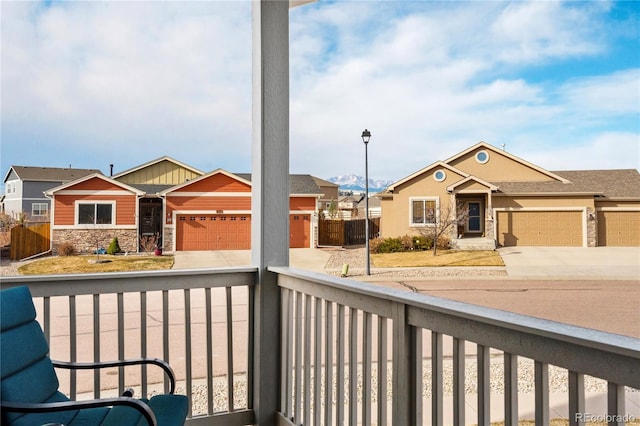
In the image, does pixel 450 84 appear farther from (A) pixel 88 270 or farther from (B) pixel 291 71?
(A) pixel 88 270

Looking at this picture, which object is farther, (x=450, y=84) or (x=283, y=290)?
(x=283, y=290)

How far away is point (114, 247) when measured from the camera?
8.54 ft

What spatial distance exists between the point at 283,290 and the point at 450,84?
1.40 meters

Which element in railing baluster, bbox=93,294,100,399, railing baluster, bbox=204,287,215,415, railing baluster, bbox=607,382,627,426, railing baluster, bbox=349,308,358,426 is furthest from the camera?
railing baluster, bbox=204,287,215,415

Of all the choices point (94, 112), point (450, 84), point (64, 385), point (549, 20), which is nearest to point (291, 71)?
point (450, 84)

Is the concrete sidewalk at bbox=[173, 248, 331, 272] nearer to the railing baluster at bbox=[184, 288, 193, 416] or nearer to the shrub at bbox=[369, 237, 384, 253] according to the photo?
the railing baluster at bbox=[184, 288, 193, 416]

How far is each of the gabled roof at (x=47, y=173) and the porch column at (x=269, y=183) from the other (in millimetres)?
1028

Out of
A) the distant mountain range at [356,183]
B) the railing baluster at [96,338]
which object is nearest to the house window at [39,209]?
the railing baluster at [96,338]

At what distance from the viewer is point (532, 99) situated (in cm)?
183

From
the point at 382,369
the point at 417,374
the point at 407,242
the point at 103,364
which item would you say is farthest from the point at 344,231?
the point at 103,364

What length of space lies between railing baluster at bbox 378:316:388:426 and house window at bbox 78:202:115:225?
1.66 metres

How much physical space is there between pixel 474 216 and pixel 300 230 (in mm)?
1091

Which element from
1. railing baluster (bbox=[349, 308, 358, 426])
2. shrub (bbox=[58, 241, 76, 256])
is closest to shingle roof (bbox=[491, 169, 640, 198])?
railing baluster (bbox=[349, 308, 358, 426])

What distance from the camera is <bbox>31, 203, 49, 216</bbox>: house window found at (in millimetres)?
2562
